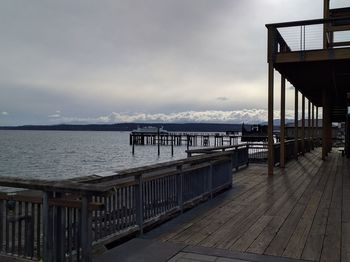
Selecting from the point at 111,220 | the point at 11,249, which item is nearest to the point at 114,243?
the point at 111,220

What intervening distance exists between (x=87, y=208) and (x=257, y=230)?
9.59ft

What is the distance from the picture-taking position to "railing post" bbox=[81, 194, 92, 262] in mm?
3592

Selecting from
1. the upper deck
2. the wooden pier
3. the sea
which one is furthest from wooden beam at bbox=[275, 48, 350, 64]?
the wooden pier

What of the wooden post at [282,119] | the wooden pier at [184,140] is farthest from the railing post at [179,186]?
the wooden pier at [184,140]

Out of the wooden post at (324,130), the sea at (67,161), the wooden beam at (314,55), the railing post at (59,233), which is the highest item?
the wooden beam at (314,55)

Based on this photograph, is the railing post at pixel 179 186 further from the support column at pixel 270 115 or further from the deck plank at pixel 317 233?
the support column at pixel 270 115

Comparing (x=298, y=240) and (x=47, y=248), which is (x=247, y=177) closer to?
(x=298, y=240)

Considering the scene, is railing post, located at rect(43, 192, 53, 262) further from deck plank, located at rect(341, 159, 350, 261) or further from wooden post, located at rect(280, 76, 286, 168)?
wooden post, located at rect(280, 76, 286, 168)

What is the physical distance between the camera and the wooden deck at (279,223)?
191 inches

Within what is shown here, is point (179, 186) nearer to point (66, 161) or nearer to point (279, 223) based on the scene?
point (279, 223)

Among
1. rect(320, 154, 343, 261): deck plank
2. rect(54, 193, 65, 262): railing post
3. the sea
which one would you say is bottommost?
the sea

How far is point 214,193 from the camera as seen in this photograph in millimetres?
8383

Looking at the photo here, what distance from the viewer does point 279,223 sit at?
6062 mm

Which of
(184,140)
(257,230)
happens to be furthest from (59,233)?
(184,140)
